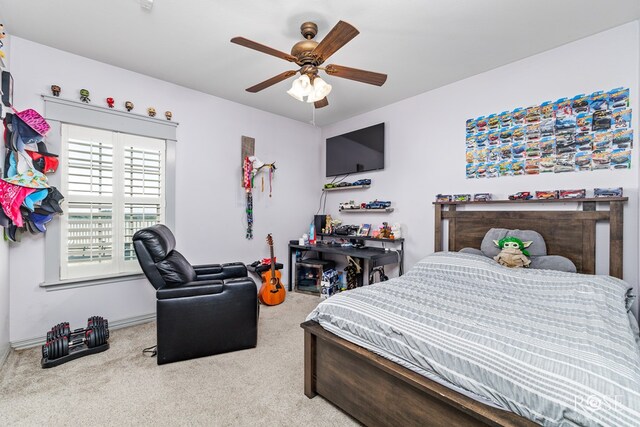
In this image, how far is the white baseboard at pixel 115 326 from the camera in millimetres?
2379

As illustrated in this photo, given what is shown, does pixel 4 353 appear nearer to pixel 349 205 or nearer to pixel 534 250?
pixel 349 205

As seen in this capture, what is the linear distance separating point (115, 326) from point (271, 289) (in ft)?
5.28

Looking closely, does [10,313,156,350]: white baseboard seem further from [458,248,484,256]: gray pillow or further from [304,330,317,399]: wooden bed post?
[458,248,484,256]: gray pillow

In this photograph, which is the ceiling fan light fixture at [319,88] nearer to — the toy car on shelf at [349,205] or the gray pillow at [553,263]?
the toy car on shelf at [349,205]

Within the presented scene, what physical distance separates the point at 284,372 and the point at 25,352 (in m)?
2.20

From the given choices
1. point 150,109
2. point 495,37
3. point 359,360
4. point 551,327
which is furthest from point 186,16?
point 551,327

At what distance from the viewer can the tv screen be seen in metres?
3.80

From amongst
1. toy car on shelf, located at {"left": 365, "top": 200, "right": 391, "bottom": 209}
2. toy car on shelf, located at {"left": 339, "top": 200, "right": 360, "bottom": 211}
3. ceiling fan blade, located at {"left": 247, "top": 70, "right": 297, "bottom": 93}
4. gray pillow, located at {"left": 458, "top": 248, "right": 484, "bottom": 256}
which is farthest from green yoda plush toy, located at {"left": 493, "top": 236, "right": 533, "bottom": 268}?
ceiling fan blade, located at {"left": 247, "top": 70, "right": 297, "bottom": 93}

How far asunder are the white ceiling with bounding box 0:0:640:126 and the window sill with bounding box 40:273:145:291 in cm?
210

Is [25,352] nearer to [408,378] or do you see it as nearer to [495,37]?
[408,378]

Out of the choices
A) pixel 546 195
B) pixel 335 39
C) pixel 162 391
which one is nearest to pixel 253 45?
pixel 335 39

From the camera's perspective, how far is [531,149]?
2.60 metres

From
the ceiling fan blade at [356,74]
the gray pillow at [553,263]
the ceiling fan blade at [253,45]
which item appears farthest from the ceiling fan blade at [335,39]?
the gray pillow at [553,263]

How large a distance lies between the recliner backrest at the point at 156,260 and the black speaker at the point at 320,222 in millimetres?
2335
